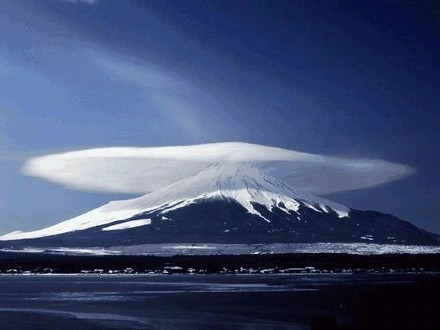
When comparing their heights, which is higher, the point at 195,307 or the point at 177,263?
the point at 177,263

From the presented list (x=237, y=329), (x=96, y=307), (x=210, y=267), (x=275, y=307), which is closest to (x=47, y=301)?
(x=96, y=307)

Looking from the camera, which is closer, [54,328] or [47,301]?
[54,328]

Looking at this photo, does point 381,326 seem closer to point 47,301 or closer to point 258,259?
point 47,301

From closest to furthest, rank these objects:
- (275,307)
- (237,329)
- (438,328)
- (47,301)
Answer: (438,328), (237,329), (275,307), (47,301)

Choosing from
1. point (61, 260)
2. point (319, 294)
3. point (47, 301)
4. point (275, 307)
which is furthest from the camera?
point (61, 260)

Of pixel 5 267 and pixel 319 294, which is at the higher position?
pixel 5 267

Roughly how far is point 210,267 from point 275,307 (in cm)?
5572

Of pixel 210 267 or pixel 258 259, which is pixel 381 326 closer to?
pixel 210 267

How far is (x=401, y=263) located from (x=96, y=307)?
63.8 m

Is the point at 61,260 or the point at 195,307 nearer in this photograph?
the point at 195,307

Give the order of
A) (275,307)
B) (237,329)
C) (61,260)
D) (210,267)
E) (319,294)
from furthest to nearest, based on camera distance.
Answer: (61,260) < (210,267) < (319,294) < (275,307) < (237,329)

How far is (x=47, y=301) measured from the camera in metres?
29.1

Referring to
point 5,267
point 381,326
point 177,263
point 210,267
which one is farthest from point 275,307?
point 177,263

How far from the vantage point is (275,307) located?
981 inches
